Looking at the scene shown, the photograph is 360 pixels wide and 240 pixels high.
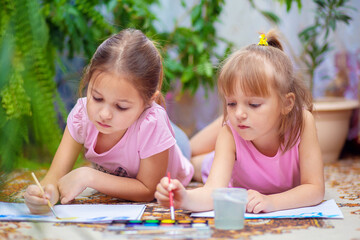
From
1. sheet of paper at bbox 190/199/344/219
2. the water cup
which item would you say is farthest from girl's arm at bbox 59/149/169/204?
the water cup

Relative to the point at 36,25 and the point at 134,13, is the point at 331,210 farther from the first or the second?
the point at 134,13

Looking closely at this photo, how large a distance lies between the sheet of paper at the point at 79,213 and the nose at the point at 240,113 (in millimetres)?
346

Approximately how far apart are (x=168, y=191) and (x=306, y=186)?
0.41 m

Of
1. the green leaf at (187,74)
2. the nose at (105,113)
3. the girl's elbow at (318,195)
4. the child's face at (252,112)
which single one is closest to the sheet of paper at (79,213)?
the nose at (105,113)

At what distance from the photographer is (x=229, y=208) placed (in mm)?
930

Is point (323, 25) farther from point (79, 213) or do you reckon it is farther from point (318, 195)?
point (79, 213)

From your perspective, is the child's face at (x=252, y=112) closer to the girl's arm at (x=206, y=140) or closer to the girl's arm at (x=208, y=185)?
the girl's arm at (x=208, y=185)

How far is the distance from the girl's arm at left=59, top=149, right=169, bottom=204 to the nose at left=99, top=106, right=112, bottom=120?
169mm

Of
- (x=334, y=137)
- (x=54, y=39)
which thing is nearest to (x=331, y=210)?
(x=334, y=137)

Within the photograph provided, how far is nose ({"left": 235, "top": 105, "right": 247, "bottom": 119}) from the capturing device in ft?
3.62

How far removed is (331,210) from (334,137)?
115 cm

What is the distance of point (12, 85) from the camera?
44cm

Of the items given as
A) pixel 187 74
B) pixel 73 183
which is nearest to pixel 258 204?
pixel 73 183

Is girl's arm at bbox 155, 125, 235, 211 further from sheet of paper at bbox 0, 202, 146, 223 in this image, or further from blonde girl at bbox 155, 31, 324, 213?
sheet of paper at bbox 0, 202, 146, 223
